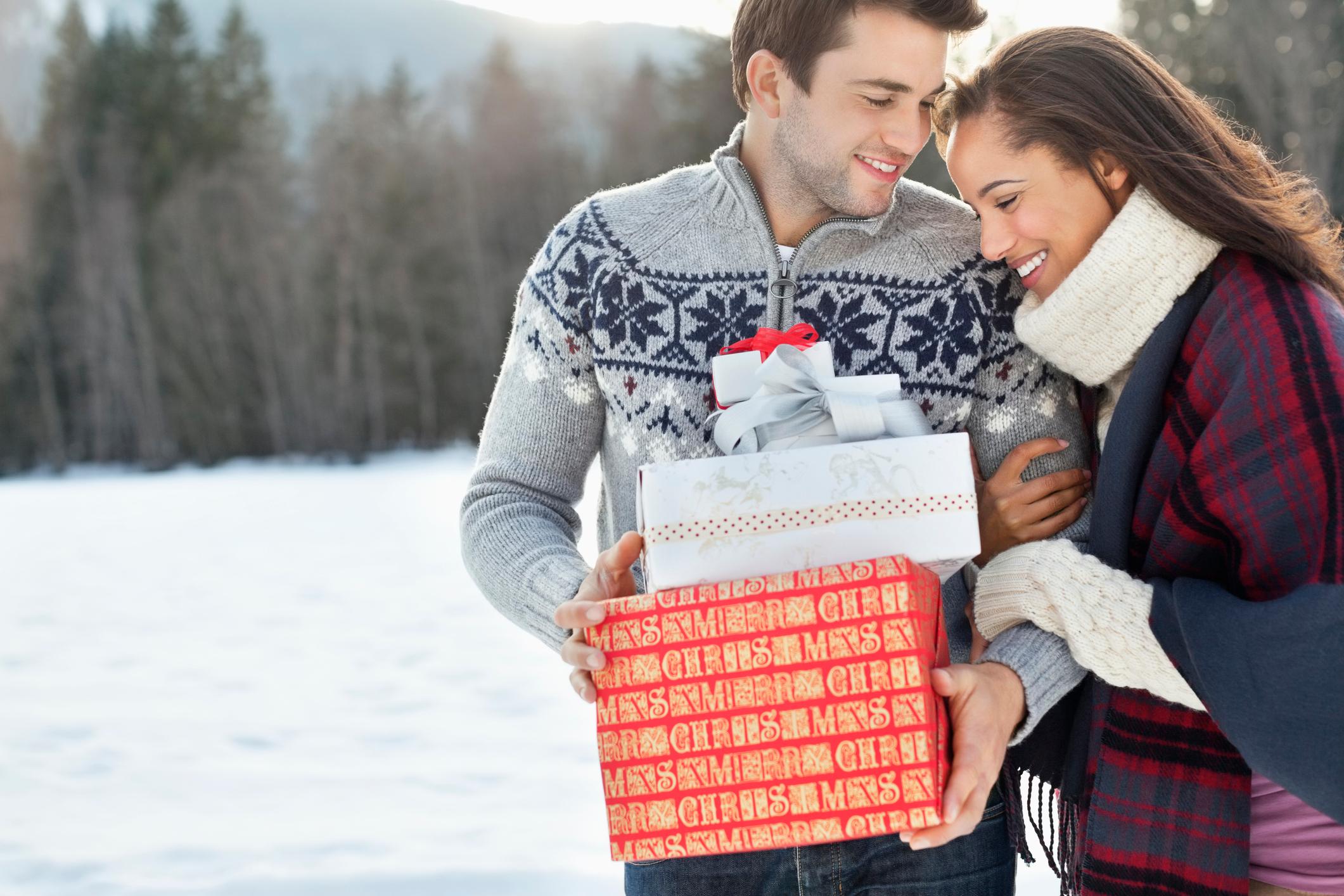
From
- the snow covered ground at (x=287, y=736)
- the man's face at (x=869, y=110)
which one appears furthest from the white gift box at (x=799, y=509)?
the snow covered ground at (x=287, y=736)

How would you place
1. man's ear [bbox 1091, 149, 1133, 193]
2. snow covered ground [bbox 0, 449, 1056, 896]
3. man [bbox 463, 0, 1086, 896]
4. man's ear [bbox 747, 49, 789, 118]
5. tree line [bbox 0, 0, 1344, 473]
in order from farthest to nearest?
tree line [bbox 0, 0, 1344, 473] → snow covered ground [bbox 0, 449, 1056, 896] → man's ear [bbox 747, 49, 789, 118] → man [bbox 463, 0, 1086, 896] → man's ear [bbox 1091, 149, 1133, 193]

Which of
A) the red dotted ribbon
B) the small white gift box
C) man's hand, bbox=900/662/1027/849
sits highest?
the small white gift box

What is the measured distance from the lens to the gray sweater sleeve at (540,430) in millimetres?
1698

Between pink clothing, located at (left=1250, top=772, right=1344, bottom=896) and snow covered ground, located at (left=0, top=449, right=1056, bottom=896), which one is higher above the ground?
pink clothing, located at (left=1250, top=772, right=1344, bottom=896)

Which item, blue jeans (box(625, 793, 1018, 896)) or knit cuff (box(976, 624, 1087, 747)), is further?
blue jeans (box(625, 793, 1018, 896))

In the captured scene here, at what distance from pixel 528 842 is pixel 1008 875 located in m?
2.02

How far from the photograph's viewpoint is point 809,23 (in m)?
1.75

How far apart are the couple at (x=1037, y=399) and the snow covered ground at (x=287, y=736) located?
1.72m

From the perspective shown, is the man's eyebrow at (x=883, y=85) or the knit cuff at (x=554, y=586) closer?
the knit cuff at (x=554, y=586)

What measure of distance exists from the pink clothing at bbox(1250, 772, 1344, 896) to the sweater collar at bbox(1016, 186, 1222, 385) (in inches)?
21.1

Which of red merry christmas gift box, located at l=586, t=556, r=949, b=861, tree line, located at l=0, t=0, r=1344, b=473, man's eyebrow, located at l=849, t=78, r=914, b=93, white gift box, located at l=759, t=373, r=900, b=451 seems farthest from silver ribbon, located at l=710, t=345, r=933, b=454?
tree line, located at l=0, t=0, r=1344, b=473

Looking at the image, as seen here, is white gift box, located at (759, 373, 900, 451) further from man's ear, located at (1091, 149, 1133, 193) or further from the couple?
man's ear, located at (1091, 149, 1133, 193)

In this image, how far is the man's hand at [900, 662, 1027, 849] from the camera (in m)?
1.22

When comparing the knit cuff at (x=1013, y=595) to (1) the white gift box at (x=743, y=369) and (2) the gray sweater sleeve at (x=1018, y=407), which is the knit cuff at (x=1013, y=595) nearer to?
(2) the gray sweater sleeve at (x=1018, y=407)
